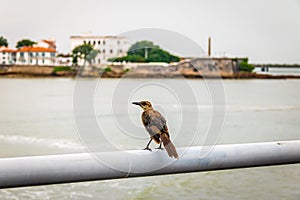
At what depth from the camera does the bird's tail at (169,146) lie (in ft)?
3.18

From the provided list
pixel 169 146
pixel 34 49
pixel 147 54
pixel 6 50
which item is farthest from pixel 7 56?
pixel 169 146

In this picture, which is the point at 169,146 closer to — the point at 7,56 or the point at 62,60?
the point at 62,60

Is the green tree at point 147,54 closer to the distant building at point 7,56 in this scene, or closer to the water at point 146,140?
the water at point 146,140

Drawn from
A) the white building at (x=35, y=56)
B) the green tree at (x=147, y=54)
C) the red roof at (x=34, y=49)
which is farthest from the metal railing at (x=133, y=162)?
the red roof at (x=34, y=49)

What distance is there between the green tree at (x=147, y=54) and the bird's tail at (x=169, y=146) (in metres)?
0.23

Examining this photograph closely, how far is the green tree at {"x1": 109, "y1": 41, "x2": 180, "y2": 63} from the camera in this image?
1132 millimetres

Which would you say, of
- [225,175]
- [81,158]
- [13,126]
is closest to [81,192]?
[225,175]

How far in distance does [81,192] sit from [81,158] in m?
3.91

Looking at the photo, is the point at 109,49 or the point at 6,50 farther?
the point at 6,50

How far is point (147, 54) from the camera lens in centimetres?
130

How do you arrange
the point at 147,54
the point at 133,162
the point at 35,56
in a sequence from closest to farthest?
the point at 133,162 < the point at 147,54 < the point at 35,56

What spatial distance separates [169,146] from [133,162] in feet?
0.41

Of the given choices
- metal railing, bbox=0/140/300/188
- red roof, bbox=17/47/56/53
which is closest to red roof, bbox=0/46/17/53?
red roof, bbox=17/47/56/53

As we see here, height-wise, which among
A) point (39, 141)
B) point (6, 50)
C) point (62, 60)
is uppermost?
Answer: point (6, 50)
